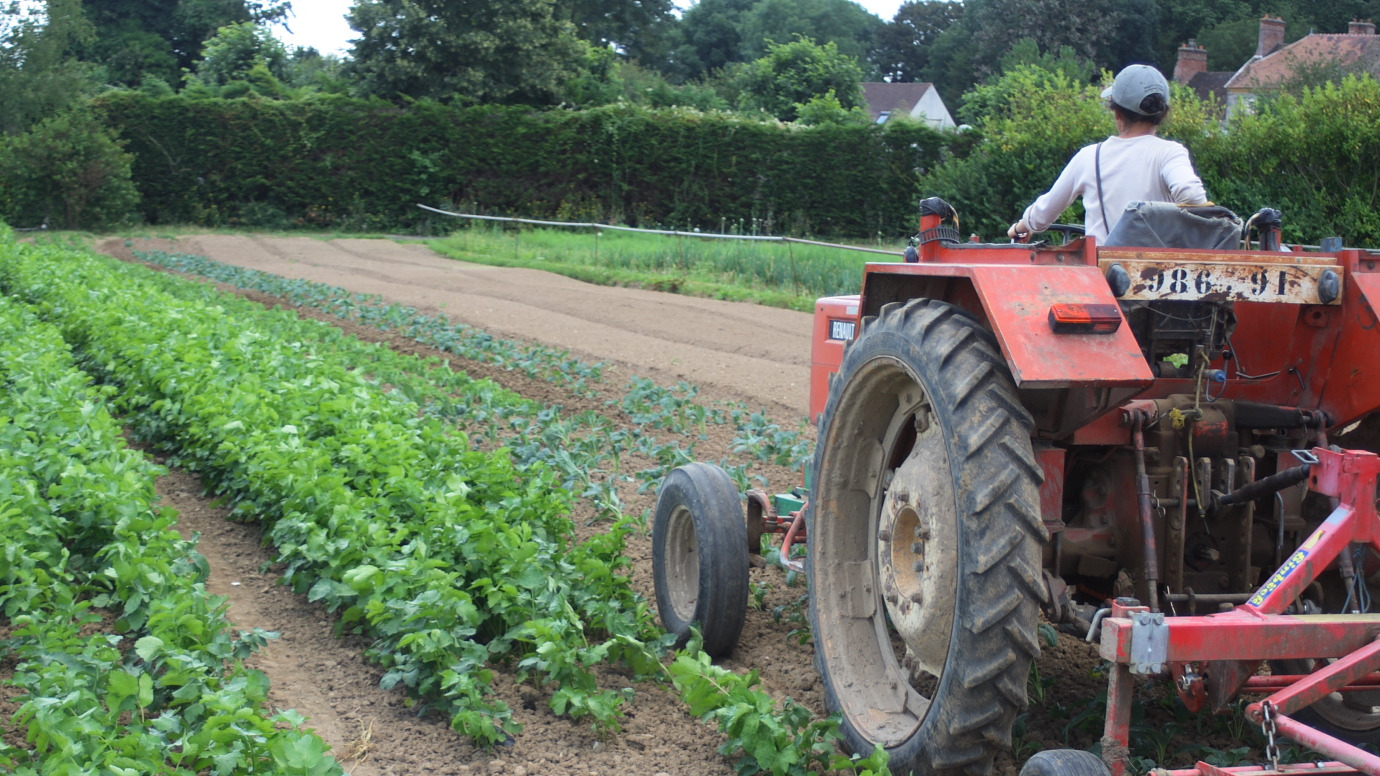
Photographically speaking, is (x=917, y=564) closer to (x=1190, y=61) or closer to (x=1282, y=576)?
(x=1282, y=576)

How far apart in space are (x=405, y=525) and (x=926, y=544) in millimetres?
2498

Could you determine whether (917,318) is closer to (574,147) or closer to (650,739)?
(650,739)

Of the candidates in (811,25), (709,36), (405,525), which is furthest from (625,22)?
(405,525)

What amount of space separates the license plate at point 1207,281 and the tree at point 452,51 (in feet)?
99.5

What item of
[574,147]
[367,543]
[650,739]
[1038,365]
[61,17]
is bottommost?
[650,739]

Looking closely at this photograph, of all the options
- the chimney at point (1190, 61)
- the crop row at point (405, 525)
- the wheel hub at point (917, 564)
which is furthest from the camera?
the chimney at point (1190, 61)

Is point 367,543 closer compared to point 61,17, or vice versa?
point 367,543

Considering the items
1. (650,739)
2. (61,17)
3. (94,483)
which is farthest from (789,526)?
(61,17)

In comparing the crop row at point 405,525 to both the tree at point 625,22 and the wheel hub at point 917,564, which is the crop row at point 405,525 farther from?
the tree at point 625,22

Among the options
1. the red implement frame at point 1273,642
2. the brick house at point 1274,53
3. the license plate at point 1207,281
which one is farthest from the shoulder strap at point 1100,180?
the brick house at point 1274,53

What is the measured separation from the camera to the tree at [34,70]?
29.7 m

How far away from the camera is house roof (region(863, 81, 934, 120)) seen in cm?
6225

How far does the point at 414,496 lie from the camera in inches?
189

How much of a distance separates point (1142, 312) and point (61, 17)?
117ft
